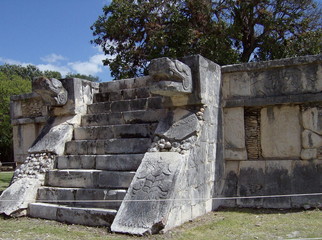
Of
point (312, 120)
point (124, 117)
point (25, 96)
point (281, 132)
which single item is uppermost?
point (25, 96)

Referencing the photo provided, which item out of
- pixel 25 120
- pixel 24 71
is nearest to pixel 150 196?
pixel 25 120

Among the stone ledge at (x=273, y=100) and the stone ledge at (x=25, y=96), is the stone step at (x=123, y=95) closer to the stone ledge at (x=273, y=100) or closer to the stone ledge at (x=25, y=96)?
the stone ledge at (x=273, y=100)

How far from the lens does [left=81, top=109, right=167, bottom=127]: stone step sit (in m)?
5.85

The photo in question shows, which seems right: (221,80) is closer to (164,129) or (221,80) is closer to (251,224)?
(164,129)

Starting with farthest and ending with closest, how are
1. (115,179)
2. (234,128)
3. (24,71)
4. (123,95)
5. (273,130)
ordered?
(24,71)
(123,95)
(234,128)
(273,130)
(115,179)

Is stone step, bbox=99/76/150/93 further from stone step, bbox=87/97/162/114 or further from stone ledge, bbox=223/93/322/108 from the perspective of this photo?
stone ledge, bbox=223/93/322/108

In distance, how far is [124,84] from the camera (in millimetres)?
6891

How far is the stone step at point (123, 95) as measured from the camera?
6488mm

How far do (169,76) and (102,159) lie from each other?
1.68m

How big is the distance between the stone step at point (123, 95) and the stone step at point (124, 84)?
0.53ft

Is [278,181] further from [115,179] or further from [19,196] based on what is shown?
[19,196]

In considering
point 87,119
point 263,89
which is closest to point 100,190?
point 87,119

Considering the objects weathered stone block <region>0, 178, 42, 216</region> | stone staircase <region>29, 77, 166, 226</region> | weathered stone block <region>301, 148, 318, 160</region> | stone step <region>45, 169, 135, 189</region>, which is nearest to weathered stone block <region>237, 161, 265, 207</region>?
weathered stone block <region>301, 148, 318, 160</region>

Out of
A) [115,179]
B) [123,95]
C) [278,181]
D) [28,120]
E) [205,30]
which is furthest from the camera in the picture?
[205,30]
